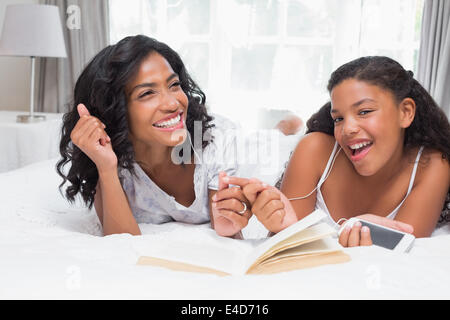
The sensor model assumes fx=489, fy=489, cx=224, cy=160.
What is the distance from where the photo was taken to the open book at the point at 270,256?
0.85m

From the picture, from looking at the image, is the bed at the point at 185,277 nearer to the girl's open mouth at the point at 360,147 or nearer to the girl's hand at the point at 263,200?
the girl's hand at the point at 263,200

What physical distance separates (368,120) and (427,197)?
0.91 ft

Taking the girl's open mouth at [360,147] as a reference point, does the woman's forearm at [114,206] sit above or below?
below

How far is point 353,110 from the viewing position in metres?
1.33

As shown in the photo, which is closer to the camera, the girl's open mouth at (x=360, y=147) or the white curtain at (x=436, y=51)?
the girl's open mouth at (x=360, y=147)

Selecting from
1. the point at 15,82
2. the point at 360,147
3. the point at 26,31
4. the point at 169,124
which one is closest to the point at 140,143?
the point at 169,124

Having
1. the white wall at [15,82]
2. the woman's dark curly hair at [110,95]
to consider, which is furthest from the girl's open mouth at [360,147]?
the white wall at [15,82]

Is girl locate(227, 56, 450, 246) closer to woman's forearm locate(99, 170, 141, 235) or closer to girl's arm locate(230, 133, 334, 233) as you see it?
girl's arm locate(230, 133, 334, 233)

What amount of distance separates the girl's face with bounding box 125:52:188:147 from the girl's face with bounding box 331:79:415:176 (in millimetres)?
457

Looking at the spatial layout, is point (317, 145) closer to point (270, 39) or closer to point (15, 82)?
point (270, 39)

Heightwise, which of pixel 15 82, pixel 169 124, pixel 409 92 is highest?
pixel 409 92

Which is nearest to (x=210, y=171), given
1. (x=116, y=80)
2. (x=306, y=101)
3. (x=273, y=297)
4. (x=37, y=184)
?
(x=116, y=80)

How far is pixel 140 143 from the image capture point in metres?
1.55

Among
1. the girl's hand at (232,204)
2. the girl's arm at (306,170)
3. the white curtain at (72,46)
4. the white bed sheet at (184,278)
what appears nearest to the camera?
the white bed sheet at (184,278)
